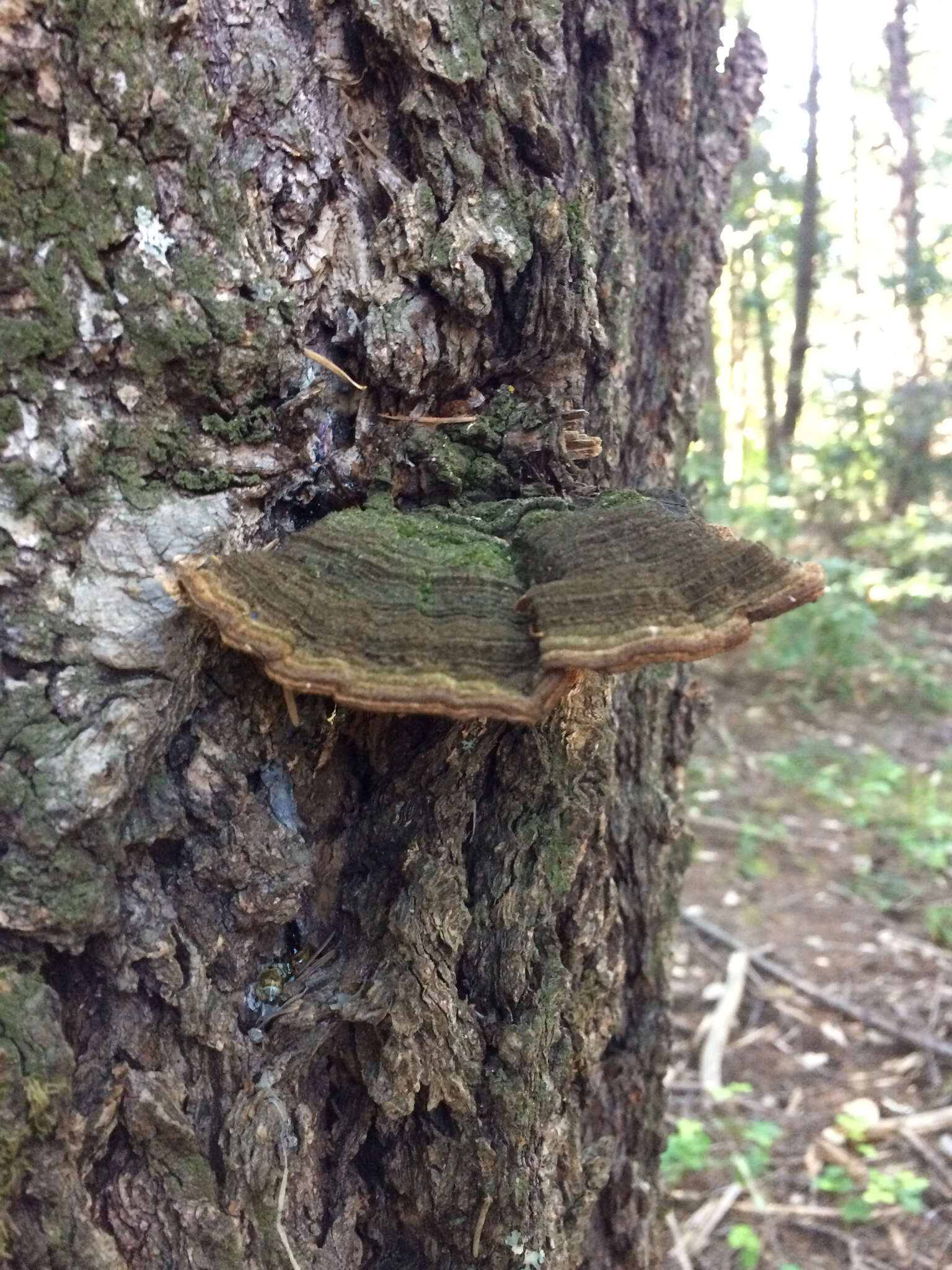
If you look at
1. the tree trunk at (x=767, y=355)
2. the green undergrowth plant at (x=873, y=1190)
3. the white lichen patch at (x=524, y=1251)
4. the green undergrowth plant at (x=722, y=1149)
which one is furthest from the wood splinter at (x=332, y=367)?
the tree trunk at (x=767, y=355)

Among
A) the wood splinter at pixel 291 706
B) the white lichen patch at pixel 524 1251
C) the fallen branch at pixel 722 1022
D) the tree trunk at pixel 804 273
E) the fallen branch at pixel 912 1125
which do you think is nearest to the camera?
the wood splinter at pixel 291 706

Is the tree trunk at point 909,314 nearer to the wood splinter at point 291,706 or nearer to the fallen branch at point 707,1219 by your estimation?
the fallen branch at point 707,1219

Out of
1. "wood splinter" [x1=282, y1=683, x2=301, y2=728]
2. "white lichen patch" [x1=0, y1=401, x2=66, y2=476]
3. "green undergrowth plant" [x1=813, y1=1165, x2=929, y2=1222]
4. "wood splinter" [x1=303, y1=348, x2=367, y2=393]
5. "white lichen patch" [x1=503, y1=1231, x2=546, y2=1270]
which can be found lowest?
"green undergrowth plant" [x1=813, y1=1165, x2=929, y2=1222]

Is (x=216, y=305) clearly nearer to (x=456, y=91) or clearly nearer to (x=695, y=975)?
(x=456, y=91)

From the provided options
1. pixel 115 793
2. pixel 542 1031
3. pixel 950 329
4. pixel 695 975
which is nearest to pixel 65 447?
pixel 115 793

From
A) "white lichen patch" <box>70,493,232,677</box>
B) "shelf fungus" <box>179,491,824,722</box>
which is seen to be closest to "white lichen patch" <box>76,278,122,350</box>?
"white lichen patch" <box>70,493,232,677</box>

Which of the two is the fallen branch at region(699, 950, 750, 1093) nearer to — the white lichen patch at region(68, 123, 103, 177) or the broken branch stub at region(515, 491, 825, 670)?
the broken branch stub at region(515, 491, 825, 670)

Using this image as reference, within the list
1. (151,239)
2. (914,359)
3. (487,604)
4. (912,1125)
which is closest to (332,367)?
(151,239)

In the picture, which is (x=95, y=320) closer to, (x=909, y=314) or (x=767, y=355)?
(x=909, y=314)
